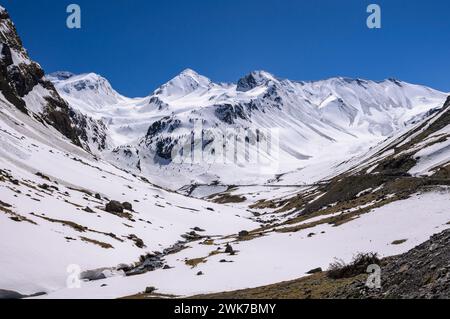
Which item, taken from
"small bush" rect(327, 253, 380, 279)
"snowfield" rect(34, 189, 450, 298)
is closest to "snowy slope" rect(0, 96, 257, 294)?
"snowfield" rect(34, 189, 450, 298)

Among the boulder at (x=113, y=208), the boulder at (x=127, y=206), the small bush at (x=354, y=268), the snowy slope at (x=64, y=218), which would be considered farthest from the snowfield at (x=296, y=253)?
the boulder at (x=127, y=206)

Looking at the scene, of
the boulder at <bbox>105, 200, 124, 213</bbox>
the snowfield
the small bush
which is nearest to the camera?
the small bush

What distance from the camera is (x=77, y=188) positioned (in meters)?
94.9

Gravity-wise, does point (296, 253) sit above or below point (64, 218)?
below

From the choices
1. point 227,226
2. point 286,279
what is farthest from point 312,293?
point 227,226

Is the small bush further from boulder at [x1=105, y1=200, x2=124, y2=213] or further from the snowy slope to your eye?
boulder at [x1=105, y1=200, x2=124, y2=213]

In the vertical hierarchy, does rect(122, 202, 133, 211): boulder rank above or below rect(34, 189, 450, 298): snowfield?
above

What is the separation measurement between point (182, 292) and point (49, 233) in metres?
22.3

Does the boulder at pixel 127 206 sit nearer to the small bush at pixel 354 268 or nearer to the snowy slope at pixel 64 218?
the snowy slope at pixel 64 218

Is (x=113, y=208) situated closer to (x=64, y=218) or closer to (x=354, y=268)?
(x=64, y=218)

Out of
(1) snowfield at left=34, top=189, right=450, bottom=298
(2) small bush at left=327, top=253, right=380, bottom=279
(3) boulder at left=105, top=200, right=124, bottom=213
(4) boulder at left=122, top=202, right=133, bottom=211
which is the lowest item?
(2) small bush at left=327, top=253, right=380, bottom=279

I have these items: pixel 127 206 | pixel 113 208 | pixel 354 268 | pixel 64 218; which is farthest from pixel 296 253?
pixel 127 206

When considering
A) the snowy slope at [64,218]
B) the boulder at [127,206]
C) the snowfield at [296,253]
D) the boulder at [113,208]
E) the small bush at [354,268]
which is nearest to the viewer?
the small bush at [354,268]
